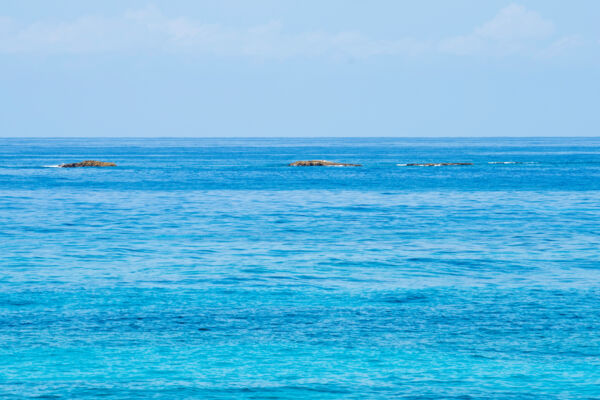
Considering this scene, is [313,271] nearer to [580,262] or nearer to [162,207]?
[580,262]

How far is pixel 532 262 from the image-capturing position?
35375mm

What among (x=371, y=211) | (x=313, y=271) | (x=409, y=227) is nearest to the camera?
(x=313, y=271)

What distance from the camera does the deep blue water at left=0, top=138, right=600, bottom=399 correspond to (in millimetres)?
19656

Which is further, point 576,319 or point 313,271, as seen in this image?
point 313,271

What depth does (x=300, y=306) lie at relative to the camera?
1057 inches

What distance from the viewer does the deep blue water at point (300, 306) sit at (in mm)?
19656

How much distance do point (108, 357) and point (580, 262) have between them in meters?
21.8

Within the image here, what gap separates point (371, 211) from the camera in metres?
61.7

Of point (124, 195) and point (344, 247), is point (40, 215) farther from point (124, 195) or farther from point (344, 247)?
point (344, 247)

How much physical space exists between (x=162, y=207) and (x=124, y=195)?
1528cm

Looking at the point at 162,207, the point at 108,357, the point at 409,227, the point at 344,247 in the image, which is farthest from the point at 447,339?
the point at 162,207

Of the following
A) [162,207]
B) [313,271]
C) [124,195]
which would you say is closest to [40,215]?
[162,207]

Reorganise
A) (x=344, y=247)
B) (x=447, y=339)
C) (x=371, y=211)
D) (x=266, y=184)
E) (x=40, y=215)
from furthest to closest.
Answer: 1. (x=266, y=184)
2. (x=371, y=211)
3. (x=40, y=215)
4. (x=344, y=247)
5. (x=447, y=339)

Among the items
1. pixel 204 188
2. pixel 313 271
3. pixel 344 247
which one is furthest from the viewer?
pixel 204 188
